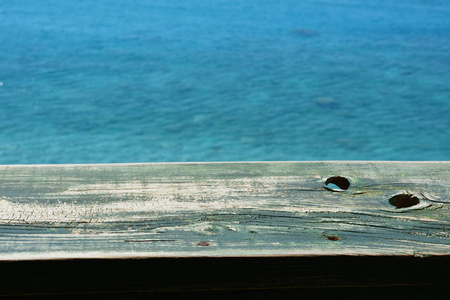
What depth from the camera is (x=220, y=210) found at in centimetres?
58

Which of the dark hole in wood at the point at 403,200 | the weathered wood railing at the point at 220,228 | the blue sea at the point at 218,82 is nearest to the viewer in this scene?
the weathered wood railing at the point at 220,228

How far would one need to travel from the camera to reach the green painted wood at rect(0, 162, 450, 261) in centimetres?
51

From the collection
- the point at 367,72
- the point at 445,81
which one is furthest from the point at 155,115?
the point at 445,81

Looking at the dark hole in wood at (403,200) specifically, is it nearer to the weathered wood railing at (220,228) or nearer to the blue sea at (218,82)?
the weathered wood railing at (220,228)

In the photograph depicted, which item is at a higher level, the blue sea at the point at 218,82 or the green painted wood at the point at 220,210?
the blue sea at the point at 218,82

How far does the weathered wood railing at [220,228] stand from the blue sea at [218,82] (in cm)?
329

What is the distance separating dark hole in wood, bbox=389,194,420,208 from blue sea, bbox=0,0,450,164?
11.0 feet

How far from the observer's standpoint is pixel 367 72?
5398 mm

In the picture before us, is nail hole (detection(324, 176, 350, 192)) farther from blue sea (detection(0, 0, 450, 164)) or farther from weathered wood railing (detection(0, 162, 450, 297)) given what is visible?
blue sea (detection(0, 0, 450, 164))

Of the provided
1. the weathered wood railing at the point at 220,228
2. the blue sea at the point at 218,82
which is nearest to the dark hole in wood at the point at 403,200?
the weathered wood railing at the point at 220,228

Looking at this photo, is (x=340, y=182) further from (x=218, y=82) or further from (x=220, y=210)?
(x=218, y=82)

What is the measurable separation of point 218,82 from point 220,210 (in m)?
4.57

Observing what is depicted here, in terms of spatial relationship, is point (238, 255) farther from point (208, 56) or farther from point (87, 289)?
point (208, 56)

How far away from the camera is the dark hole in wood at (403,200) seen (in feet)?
2.05
